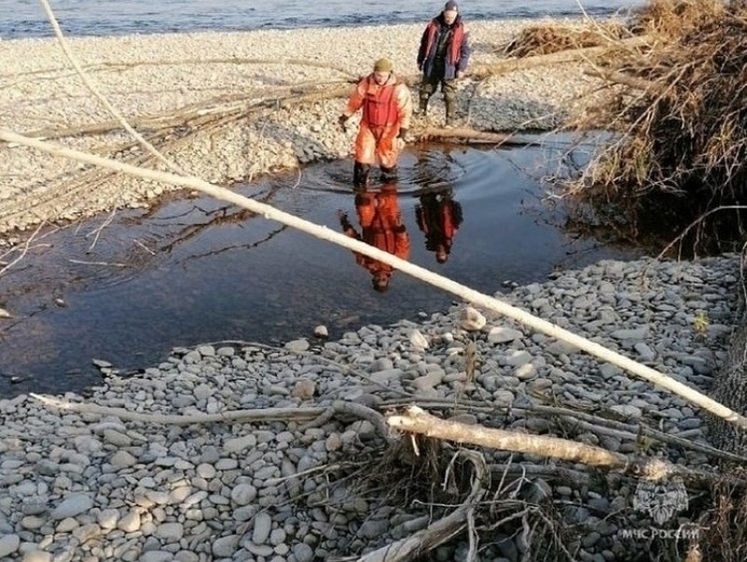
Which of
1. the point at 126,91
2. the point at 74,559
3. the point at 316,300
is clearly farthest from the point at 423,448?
the point at 126,91

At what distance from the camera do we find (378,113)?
31.0ft

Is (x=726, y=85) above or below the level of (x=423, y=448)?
above

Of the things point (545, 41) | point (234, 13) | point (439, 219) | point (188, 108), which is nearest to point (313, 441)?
point (439, 219)

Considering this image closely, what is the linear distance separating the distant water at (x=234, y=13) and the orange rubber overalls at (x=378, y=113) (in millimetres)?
17184

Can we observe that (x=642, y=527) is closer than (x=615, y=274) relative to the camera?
Yes

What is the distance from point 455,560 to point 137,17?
2702 centimetres

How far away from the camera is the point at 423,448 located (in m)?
3.77

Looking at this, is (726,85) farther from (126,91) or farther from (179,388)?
(126,91)

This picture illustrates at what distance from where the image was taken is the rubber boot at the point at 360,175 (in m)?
9.90

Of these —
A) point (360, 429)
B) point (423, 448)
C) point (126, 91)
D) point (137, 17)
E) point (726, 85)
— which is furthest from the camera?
point (137, 17)

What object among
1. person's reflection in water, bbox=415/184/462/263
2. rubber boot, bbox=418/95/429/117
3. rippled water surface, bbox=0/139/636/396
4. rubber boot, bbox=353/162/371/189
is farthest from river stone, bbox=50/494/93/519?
rubber boot, bbox=418/95/429/117

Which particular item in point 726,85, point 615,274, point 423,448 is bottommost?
point 615,274

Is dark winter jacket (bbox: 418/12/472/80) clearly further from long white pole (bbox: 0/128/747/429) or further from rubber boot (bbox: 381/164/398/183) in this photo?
long white pole (bbox: 0/128/747/429)

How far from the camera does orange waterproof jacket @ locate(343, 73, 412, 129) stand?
9.33 metres
